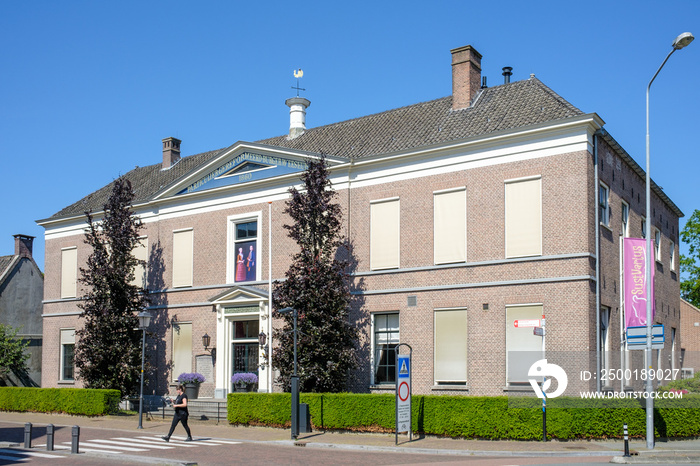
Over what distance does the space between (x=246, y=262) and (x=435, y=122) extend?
10.0 m

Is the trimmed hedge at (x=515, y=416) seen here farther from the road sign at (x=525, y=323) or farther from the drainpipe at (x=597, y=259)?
the road sign at (x=525, y=323)

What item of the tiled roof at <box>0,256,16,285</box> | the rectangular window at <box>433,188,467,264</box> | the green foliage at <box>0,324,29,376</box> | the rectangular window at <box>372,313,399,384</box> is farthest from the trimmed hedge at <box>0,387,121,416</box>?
the rectangular window at <box>433,188,467,264</box>

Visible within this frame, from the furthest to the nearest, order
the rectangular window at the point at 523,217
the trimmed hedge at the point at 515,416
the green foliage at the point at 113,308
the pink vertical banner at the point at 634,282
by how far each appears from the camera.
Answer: the green foliage at the point at 113,308
the pink vertical banner at the point at 634,282
the rectangular window at the point at 523,217
the trimmed hedge at the point at 515,416

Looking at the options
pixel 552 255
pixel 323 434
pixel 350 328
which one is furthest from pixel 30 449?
pixel 552 255

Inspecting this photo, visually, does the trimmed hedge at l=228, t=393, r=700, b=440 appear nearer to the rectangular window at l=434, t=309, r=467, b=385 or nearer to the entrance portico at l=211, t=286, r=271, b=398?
the rectangular window at l=434, t=309, r=467, b=385

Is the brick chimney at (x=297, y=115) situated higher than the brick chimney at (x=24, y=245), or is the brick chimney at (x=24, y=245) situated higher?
the brick chimney at (x=297, y=115)

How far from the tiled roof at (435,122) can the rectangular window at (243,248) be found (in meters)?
4.16

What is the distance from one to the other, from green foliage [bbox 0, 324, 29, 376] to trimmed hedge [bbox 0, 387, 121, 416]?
7661 mm

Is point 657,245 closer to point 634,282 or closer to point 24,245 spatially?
point 634,282

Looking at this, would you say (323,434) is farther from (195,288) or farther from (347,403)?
(195,288)

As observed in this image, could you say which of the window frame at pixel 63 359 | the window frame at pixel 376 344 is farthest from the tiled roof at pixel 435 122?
the window frame at pixel 63 359

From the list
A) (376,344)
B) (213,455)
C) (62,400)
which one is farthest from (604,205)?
(62,400)

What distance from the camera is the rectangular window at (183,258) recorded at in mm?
32812

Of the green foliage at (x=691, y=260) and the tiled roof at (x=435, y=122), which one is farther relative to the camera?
the green foliage at (x=691, y=260)
